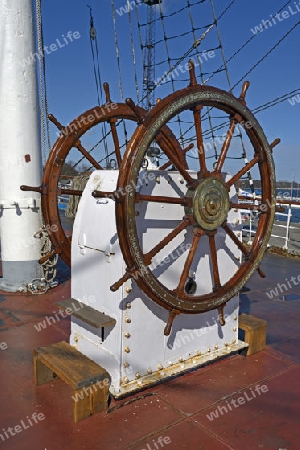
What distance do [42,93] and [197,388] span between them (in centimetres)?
346

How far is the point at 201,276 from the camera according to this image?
2664mm

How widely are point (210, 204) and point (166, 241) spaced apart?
37 cm

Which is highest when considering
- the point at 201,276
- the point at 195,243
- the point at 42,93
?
the point at 42,93

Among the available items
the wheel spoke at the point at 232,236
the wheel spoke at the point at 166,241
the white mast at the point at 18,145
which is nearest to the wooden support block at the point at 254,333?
the wheel spoke at the point at 232,236

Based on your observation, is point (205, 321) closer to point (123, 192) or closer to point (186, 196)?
point (186, 196)

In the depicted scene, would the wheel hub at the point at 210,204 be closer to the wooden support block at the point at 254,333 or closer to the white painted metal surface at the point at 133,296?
the white painted metal surface at the point at 133,296

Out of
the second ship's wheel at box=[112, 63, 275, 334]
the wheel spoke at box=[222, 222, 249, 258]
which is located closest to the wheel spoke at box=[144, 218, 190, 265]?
the second ship's wheel at box=[112, 63, 275, 334]

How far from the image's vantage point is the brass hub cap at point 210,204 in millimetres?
2381

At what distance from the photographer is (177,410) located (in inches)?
89.1


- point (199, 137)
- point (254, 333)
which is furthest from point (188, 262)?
point (254, 333)

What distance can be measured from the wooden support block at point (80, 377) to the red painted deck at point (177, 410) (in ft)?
0.23

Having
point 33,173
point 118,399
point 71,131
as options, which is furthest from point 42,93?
point 118,399

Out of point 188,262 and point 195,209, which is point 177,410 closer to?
point 188,262

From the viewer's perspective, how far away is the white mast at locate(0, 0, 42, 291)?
413 centimetres
